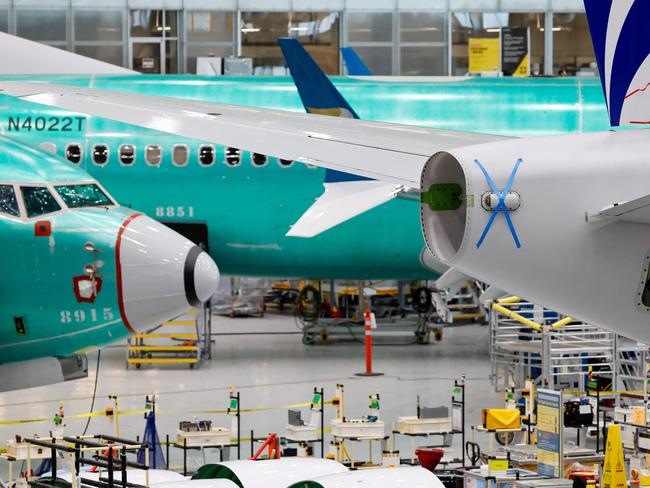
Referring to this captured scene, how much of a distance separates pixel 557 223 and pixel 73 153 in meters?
18.7

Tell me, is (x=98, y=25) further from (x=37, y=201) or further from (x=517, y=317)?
(x=37, y=201)

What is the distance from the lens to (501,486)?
40.6 feet

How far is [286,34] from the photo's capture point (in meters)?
37.7

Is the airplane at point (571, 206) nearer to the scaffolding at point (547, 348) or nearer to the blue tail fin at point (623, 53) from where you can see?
the blue tail fin at point (623, 53)

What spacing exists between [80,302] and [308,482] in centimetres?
397

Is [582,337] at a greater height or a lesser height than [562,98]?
lesser

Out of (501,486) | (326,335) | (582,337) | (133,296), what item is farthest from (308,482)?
(326,335)

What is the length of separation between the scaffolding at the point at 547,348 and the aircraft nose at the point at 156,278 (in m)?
6.29

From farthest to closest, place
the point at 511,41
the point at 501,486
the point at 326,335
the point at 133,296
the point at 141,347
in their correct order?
1. the point at 511,41
2. the point at 326,335
3. the point at 141,347
4. the point at 133,296
5. the point at 501,486

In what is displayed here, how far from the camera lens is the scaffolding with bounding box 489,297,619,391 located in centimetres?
1819

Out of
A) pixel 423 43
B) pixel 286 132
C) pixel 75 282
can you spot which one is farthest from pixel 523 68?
pixel 286 132

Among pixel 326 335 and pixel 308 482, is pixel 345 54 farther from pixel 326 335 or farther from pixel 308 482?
pixel 308 482

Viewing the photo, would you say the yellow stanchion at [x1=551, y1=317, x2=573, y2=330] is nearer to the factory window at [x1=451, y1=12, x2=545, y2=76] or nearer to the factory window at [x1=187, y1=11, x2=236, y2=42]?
the factory window at [x1=451, y1=12, x2=545, y2=76]

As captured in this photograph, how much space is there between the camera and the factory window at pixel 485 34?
36562 mm
